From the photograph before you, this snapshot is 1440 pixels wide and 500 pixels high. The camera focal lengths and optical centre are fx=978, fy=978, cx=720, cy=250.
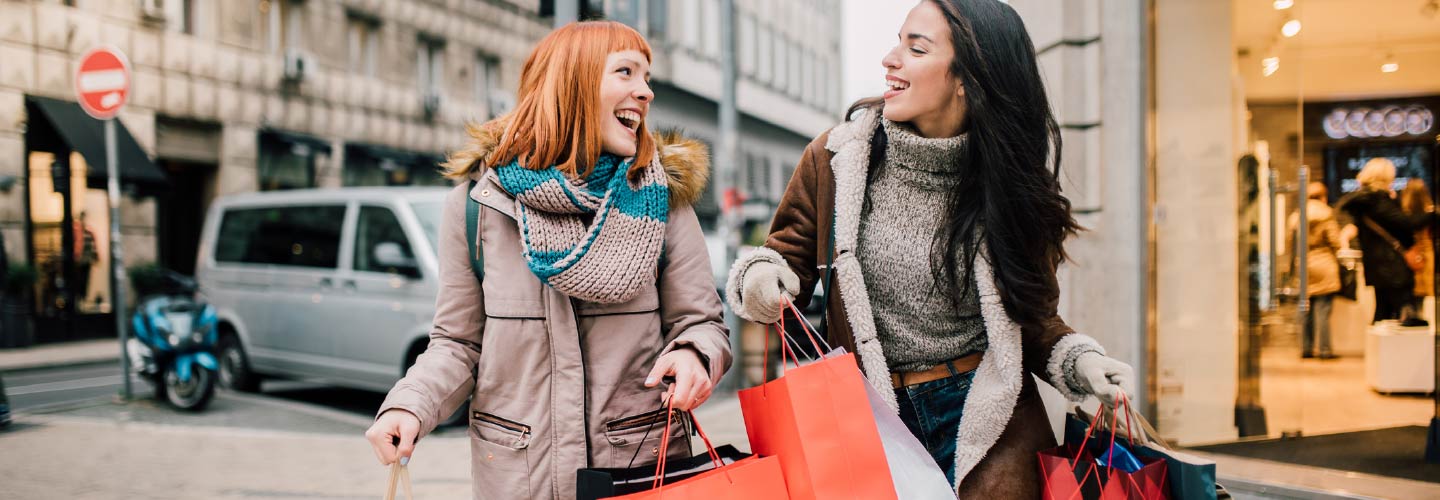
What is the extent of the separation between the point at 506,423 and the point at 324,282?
253 inches

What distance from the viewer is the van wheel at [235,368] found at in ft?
28.8

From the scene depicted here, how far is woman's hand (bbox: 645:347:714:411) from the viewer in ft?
6.19

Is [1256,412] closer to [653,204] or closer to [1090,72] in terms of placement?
[1090,72]

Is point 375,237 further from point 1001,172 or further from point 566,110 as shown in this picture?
point 1001,172

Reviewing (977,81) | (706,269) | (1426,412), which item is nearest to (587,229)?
(706,269)

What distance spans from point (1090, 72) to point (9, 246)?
41.3 ft

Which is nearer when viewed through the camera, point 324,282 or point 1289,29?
point 1289,29

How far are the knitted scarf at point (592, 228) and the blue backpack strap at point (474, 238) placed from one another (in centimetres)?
9

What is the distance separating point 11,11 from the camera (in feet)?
40.2

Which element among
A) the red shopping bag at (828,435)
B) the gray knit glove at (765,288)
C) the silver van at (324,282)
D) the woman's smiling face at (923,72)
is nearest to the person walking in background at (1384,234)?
the woman's smiling face at (923,72)

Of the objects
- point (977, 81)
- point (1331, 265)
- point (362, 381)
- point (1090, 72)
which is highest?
point (1090, 72)

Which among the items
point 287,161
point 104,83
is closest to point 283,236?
point 104,83

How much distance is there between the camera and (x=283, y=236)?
8.40 m

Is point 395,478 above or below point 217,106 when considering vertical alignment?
below
